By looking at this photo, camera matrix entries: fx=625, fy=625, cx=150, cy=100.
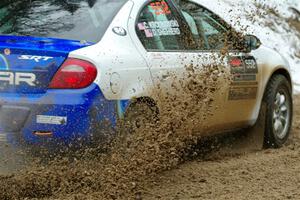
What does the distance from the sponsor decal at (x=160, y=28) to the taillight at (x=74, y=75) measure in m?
0.94

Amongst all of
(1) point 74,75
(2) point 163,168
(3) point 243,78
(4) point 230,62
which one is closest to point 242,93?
(3) point 243,78

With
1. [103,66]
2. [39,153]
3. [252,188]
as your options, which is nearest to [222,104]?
[252,188]

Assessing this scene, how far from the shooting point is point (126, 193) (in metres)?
4.66

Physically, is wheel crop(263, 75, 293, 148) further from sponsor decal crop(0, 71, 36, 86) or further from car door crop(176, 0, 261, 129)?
sponsor decal crop(0, 71, 36, 86)

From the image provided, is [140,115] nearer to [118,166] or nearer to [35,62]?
[118,166]

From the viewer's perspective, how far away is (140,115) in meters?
5.05

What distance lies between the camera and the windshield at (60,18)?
506 cm

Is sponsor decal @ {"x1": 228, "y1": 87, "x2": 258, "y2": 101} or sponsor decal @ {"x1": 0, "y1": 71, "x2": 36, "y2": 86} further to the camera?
sponsor decal @ {"x1": 228, "y1": 87, "x2": 258, "y2": 101}

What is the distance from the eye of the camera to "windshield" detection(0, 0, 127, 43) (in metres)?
5.06

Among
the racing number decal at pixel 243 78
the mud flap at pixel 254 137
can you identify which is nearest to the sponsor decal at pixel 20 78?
the racing number decal at pixel 243 78

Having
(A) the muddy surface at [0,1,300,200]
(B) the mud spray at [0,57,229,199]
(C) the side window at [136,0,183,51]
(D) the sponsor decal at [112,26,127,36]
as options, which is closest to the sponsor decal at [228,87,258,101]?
(A) the muddy surface at [0,1,300,200]

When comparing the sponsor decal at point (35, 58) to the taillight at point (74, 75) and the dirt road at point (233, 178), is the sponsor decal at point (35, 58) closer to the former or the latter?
the taillight at point (74, 75)

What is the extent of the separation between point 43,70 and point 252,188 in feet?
6.27

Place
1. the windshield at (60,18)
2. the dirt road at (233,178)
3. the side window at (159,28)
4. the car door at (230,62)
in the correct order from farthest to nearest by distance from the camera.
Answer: the car door at (230,62), the side window at (159,28), the windshield at (60,18), the dirt road at (233,178)
